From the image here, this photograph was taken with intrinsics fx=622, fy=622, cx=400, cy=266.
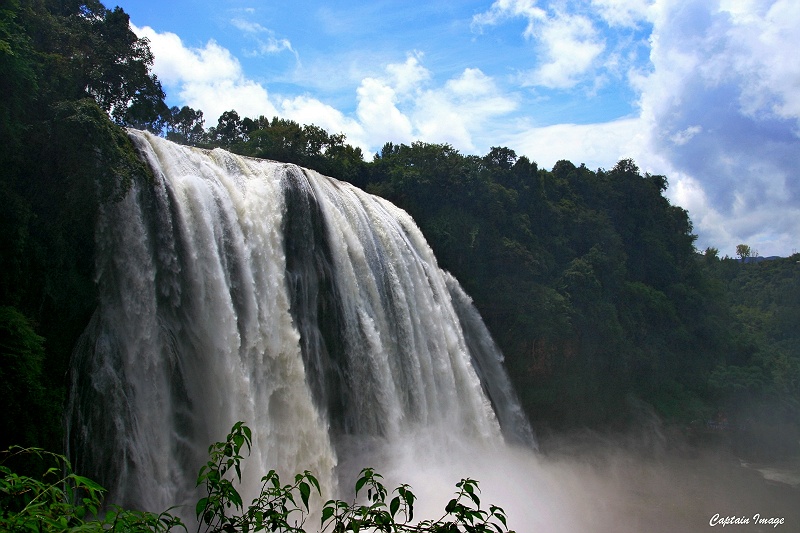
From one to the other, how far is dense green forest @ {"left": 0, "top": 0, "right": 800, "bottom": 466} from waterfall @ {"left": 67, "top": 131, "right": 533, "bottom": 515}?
67 cm

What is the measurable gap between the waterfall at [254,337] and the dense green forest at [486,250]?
671 mm

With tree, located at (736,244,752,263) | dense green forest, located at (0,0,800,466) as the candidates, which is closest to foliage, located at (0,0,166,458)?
dense green forest, located at (0,0,800,466)

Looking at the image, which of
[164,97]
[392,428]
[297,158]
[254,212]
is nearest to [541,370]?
[392,428]

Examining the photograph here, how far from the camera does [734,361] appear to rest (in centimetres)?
3566

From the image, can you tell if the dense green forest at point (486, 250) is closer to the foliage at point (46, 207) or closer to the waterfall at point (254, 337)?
the foliage at point (46, 207)

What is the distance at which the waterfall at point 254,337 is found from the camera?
435 inches

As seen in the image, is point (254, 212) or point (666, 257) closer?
point (254, 212)

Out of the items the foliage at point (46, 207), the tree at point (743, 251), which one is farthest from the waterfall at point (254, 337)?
the tree at point (743, 251)

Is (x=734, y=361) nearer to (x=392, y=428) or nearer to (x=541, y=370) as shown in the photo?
(x=541, y=370)

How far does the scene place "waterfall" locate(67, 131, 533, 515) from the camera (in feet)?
36.2

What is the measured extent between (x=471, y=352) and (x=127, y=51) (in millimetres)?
15314

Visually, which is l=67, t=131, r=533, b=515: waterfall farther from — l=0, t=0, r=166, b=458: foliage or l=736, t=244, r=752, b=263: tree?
l=736, t=244, r=752, b=263: tree

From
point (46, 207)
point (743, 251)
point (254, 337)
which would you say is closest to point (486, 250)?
point (254, 337)

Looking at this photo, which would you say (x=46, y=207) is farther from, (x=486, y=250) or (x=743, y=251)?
(x=743, y=251)
